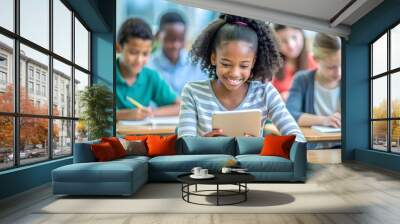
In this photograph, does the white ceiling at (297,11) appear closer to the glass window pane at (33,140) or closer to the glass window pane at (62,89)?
the glass window pane at (62,89)

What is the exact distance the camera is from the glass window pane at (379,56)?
888 cm

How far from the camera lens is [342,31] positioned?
30.7 ft

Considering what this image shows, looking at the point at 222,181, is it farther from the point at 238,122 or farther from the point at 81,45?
the point at 81,45

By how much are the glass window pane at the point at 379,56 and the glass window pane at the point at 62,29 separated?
6.77 m

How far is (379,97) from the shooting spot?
916cm

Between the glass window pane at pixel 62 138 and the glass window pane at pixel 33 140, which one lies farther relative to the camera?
the glass window pane at pixel 62 138

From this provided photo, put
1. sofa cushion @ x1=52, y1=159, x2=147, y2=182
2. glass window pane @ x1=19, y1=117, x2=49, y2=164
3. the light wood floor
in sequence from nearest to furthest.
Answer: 1. the light wood floor
2. sofa cushion @ x1=52, y1=159, x2=147, y2=182
3. glass window pane @ x1=19, y1=117, x2=49, y2=164

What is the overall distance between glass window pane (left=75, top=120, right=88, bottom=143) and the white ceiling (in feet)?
11.3

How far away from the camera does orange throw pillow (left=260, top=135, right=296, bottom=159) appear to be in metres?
6.53

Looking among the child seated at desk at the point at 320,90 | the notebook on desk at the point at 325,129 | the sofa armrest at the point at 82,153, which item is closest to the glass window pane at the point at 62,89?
the sofa armrest at the point at 82,153

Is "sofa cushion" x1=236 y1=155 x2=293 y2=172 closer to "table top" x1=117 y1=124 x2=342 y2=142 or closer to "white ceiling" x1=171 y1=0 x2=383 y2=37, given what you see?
"table top" x1=117 y1=124 x2=342 y2=142

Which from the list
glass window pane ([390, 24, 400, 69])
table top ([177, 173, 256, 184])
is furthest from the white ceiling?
table top ([177, 173, 256, 184])

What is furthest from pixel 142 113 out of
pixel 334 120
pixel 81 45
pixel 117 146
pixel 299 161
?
pixel 334 120

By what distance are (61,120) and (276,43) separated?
17.1 ft
